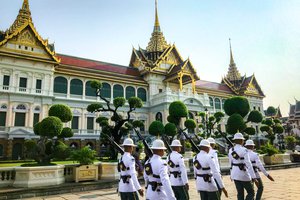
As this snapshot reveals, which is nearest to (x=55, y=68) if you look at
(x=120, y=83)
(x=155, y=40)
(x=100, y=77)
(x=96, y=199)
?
(x=100, y=77)

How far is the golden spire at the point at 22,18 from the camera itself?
26.8 metres

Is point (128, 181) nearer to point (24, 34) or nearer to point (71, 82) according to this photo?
point (71, 82)

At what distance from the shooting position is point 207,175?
4.74m

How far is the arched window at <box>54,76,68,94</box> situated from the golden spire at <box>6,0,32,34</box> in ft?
23.0

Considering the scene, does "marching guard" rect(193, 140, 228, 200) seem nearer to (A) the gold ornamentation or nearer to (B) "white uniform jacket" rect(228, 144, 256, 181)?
(B) "white uniform jacket" rect(228, 144, 256, 181)

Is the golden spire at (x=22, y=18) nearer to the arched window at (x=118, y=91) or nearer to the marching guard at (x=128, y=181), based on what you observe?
the arched window at (x=118, y=91)

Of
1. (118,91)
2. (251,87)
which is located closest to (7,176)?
(118,91)

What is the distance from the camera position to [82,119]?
28.8 m

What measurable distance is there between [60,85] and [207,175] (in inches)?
1040

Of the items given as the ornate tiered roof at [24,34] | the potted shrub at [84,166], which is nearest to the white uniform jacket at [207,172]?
the potted shrub at [84,166]

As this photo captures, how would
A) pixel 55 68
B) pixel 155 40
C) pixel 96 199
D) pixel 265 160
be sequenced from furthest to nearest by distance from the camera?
pixel 155 40, pixel 55 68, pixel 265 160, pixel 96 199

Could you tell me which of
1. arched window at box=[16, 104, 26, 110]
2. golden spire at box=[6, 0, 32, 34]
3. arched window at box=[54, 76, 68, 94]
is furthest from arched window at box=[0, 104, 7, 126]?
golden spire at box=[6, 0, 32, 34]

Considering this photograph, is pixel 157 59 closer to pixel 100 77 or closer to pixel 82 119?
pixel 100 77

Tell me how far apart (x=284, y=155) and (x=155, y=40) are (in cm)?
2770
